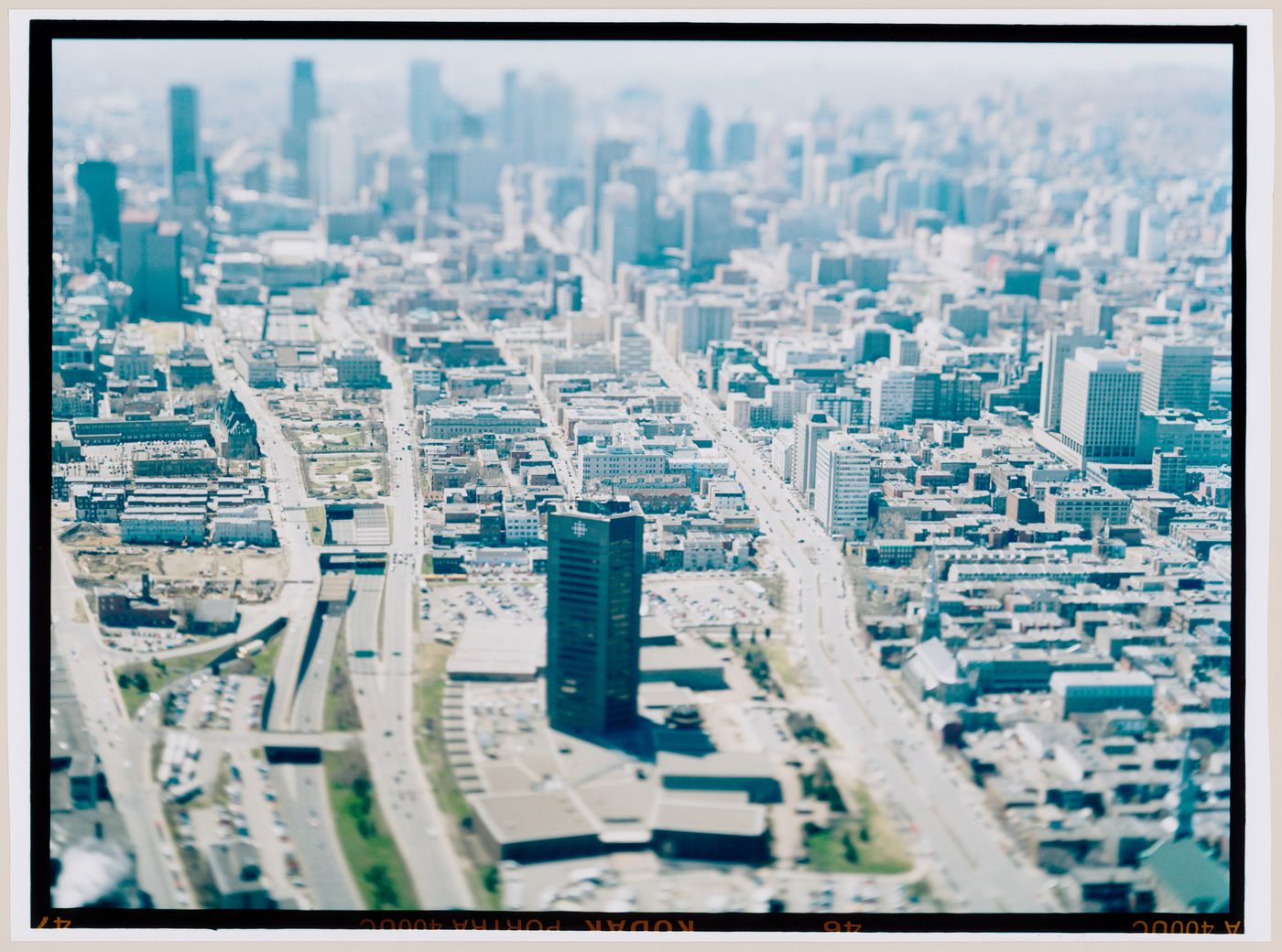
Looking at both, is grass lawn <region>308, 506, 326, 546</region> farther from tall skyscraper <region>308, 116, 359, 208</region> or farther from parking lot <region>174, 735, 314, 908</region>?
tall skyscraper <region>308, 116, 359, 208</region>

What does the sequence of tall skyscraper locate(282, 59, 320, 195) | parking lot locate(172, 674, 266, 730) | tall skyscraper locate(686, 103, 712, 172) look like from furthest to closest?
1. tall skyscraper locate(686, 103, 712, 172)
2. tall skyscraper locate(282, 59, 320, 195)
3. parking lot locate(172, 674, 266, 730)

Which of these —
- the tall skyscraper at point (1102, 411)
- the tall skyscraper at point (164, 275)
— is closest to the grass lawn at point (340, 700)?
the tall skyscraper at point (1102, 411)

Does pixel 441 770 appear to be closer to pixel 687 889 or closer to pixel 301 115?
pixel 687 889

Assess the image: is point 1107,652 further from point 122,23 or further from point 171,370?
point 171,370

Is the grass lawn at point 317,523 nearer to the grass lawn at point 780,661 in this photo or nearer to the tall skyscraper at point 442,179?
the grass lawn at point 780,661

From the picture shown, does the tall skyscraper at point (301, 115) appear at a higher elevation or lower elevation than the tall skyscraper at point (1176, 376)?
higher

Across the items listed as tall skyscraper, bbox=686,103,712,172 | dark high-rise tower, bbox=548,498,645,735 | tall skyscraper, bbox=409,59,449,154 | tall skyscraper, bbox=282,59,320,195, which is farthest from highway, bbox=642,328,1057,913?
tall skyscraper, bbox=409,59,449,154

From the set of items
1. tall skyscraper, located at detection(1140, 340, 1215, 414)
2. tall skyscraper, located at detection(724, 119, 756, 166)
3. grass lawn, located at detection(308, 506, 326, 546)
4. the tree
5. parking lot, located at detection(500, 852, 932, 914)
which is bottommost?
parking lot, located at detection(500, 852, 932, 914)

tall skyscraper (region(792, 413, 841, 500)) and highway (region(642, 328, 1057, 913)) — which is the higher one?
tall skyscraper (region(792, 413, 841, 500))
